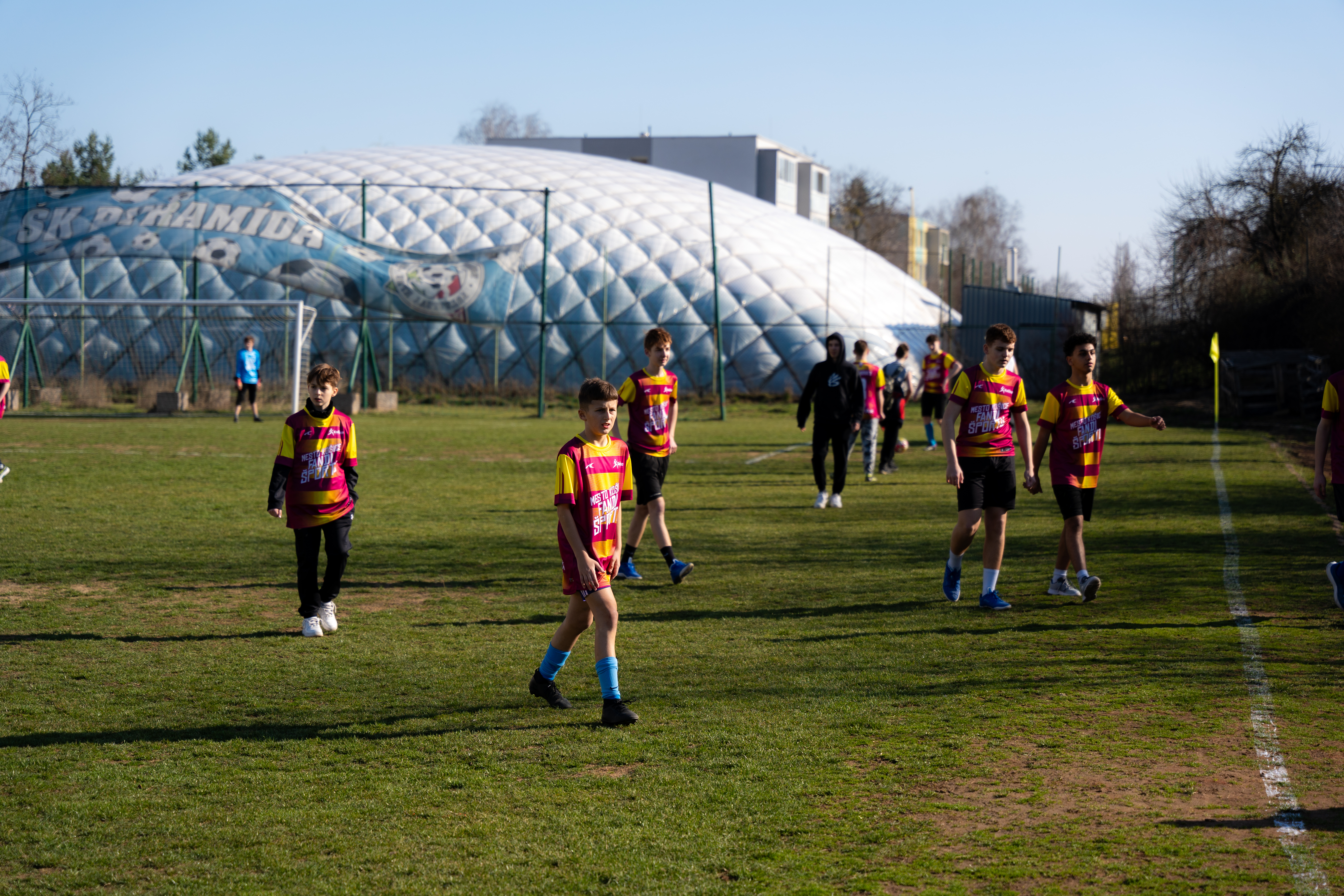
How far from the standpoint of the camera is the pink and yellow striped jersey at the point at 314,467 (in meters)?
7.04

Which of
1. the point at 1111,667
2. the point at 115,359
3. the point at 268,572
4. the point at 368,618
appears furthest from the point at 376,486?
the point at 115,359

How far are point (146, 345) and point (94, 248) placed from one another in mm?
4551

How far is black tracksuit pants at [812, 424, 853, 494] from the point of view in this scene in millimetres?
13086

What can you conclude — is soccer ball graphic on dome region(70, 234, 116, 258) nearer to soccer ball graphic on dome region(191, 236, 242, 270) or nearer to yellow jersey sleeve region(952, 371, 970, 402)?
soccer ball graphic on dome region(191, 236, 242, 270)

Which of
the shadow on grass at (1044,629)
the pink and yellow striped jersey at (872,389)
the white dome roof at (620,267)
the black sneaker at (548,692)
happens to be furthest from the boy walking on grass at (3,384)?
the white dome roof at (620,267)

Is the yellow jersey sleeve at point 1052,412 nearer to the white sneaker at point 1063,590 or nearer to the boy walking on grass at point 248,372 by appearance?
the white sneaker at point 1063,590

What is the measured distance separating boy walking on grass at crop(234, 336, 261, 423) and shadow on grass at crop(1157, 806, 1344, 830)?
22691 millimetres

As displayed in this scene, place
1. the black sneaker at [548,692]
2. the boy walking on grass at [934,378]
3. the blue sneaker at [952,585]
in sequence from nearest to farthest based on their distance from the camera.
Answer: the black sneaker at [548,692] → the blue sneaker at [952,585] → the boy walking on grass at [934,378]

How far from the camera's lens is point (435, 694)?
19.2 ft

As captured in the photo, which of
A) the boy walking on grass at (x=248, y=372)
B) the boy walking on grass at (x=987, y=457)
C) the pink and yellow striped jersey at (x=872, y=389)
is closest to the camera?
the boy walking on grass at (x=987, y=457)

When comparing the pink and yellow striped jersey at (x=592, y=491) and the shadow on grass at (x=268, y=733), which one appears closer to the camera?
the shadow on grass at (x=268, y=733)

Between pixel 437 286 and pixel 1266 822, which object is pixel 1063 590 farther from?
pixel 437 286

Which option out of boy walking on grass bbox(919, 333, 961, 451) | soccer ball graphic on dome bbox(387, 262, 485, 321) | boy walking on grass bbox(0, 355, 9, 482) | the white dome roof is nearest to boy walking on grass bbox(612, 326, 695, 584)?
boy walking on grass bbox(0, 355, 9, 482)

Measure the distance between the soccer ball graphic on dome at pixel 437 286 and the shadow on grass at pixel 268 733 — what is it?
27.4 meters
